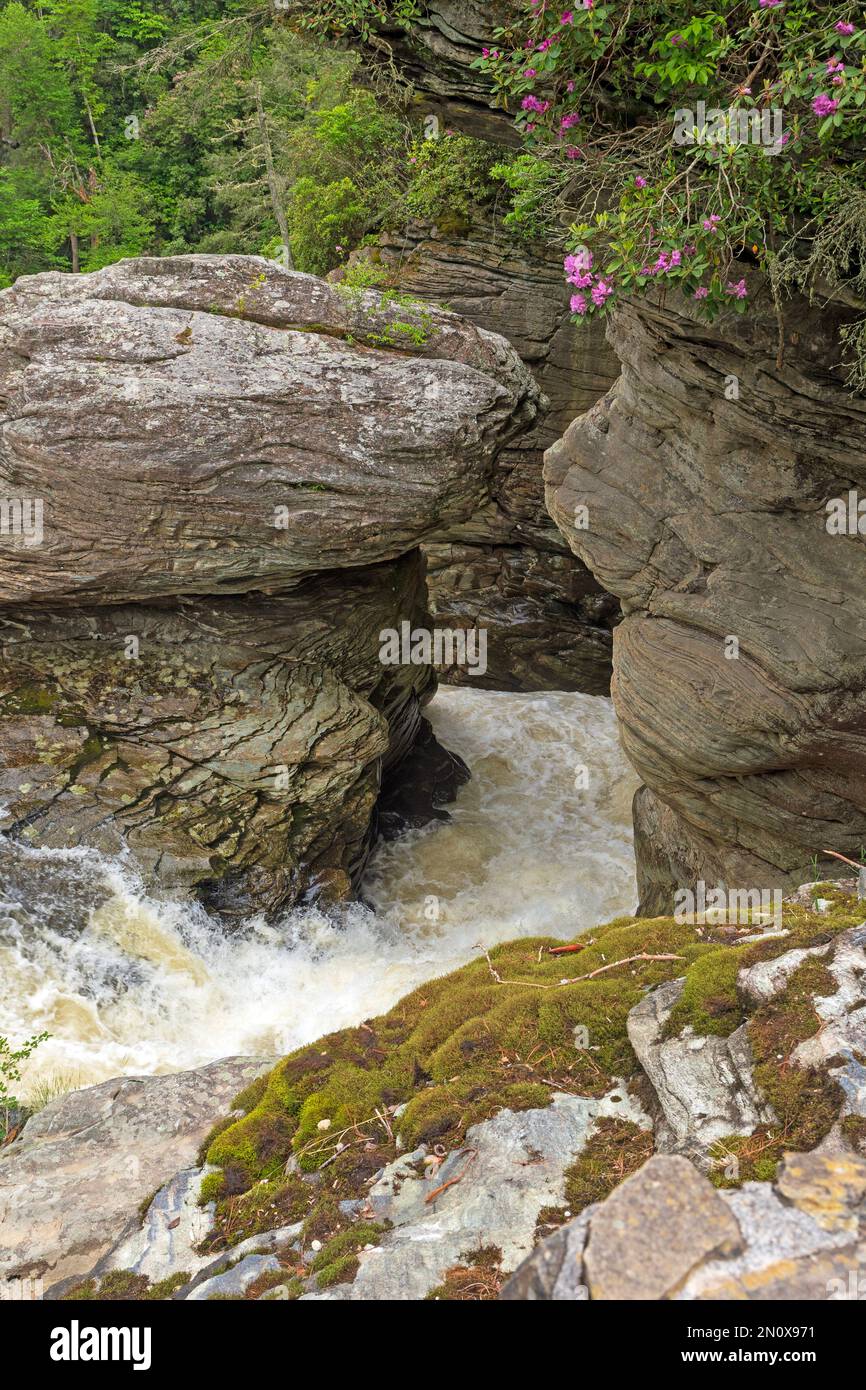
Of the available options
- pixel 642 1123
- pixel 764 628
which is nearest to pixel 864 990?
pixel 642 1123

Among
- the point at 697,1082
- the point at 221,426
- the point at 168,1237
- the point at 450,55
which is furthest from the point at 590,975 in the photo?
the point at 450,55

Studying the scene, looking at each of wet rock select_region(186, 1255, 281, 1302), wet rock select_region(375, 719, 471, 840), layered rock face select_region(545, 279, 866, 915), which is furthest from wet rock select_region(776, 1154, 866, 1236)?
wet rock select_region(375, 719, 471, 840)

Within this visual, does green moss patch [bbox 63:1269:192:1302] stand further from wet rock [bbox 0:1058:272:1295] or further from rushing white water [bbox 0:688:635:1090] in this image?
rushing white water [bbox 0:688:635:1090]

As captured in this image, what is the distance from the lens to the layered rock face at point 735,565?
998 centimetres

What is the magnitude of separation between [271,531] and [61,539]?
2655 mm

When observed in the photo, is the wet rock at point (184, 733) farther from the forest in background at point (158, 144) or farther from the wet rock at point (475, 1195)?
the forest in background at point (158, 144)

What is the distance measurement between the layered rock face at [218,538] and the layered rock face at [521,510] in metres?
4.10

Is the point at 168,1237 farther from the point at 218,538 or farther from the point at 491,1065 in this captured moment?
the point at 218,538

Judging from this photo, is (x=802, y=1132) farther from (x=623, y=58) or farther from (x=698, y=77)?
(x=623, y=58)

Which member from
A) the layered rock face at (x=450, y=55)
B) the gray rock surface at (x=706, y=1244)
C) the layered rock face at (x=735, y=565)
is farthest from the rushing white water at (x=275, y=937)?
the layered rock face at (x=450, y=55)

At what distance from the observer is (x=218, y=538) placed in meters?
12.1

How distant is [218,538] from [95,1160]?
293 inches

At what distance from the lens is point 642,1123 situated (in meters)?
5.12

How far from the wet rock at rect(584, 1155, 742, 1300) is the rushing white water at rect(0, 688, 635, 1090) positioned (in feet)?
31.3
